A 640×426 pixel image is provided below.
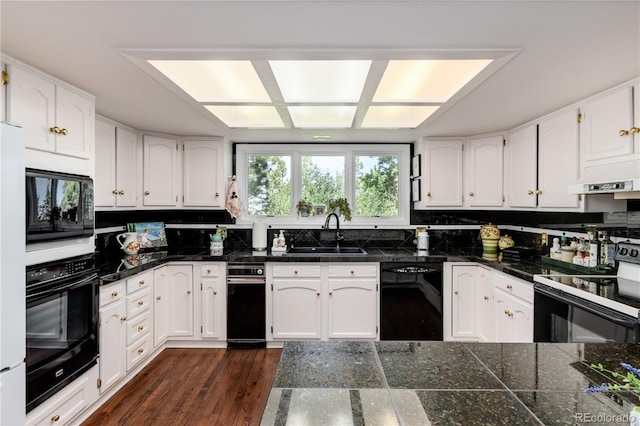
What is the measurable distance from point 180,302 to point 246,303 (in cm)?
66

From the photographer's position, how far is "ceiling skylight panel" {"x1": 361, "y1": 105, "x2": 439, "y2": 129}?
2.44 meters

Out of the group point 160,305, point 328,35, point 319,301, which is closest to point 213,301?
point 160,305

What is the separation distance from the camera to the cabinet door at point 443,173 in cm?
332

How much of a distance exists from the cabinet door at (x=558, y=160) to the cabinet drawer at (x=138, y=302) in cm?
353

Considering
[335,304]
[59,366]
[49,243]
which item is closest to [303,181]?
[335,304]

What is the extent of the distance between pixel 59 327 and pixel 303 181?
2.59 m

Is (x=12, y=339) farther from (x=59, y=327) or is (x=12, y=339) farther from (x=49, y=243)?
(x=49, y=243)

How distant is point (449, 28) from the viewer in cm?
137

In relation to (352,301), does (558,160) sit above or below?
above

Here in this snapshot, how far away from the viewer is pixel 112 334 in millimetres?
2219

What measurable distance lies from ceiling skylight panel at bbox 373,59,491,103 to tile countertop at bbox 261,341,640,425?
4.91ft

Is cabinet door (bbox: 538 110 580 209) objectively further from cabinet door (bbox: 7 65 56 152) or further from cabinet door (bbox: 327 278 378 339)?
cabinet door (bbox: 7 65 56 152)

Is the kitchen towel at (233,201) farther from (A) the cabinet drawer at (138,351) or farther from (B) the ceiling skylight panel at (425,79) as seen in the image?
(B) the ceiling skylight panel at (425,79)

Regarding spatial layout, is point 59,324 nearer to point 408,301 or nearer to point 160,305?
point 160,305
